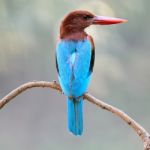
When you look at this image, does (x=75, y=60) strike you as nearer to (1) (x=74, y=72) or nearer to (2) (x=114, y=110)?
(1) (x=74, y=72)

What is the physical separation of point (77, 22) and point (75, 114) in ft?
0.98

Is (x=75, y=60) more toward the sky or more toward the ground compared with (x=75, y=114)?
more toward the sky

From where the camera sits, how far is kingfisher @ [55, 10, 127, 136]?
1.54 m

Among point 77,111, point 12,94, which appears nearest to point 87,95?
point 77,111

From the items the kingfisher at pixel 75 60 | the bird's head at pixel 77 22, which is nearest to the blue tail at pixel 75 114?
the kingfisher at pixel 75 60

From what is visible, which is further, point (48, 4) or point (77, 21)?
point (48, 4)

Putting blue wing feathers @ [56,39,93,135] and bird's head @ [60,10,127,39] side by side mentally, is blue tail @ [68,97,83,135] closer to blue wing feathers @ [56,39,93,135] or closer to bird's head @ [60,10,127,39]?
blue wing feathers @ [56,39,93,135]

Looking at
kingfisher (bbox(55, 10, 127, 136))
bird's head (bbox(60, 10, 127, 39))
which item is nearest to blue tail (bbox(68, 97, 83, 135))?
kingfisher (bbox(55, 10, 127, 136))

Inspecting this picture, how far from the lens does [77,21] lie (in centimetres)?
171

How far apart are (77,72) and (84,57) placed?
0.22 ft

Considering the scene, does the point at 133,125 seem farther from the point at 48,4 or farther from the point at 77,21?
the point at 48,4

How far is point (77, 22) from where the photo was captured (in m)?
1.71

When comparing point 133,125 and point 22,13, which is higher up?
point 22,13

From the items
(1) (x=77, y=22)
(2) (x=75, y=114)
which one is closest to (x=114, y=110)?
(2) (x=75, y=114)
